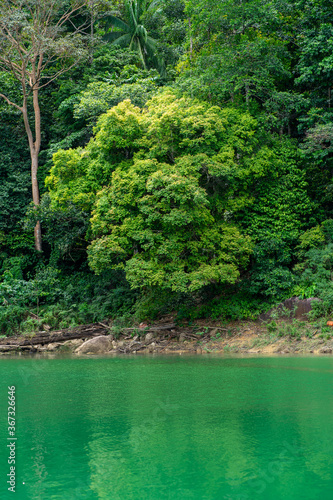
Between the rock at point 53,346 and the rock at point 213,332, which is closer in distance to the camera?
the rock at point 213,332

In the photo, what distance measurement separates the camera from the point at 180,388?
36.8 ft

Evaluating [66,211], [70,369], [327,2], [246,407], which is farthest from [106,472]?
[327,2]

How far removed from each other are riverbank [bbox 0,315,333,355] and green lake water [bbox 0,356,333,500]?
17.8ft

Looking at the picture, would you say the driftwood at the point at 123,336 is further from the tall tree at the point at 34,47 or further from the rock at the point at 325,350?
the tall tree at the point at 34,47

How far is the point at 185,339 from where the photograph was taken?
20.6m

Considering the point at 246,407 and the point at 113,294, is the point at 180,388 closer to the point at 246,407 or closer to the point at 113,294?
the point at 246,407

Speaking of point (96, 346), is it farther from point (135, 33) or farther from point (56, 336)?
point (135, 33)

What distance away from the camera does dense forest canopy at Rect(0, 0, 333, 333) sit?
19750mm

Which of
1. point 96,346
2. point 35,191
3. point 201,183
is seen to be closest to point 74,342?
point 96,346

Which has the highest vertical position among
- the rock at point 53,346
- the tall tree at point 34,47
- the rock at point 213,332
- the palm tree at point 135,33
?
the palm tree at point 135,33

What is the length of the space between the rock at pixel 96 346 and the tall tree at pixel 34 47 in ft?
32.1

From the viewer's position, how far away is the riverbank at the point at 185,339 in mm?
18625

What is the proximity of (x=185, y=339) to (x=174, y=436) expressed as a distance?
1325cm

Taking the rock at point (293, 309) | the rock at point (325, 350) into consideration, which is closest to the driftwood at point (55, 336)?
the rock at point (293, 309)
